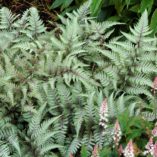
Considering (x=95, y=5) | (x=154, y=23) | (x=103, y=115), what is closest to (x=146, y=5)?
(x=154, y=23)

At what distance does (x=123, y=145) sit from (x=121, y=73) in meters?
0.66

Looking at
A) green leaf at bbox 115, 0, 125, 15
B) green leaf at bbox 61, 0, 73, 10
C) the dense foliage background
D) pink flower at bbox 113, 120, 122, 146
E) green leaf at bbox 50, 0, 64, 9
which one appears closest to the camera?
pink flower at bbox 113, 120, 122, 146

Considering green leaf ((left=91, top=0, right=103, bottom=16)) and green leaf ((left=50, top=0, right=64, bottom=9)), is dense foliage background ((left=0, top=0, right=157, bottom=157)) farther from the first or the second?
green leaf ((left=50, top=0, right=64, bottom=9))

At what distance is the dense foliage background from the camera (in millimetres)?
3424

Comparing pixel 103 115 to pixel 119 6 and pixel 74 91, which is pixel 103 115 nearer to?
pixel 74 91

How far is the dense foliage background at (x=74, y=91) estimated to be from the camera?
3.42m

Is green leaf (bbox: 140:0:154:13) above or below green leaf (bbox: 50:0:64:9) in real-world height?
above

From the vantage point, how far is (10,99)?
11.5 feet

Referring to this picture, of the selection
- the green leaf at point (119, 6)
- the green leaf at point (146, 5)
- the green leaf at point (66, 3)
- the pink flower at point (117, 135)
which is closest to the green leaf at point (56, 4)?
the green leaf at point (66, 3)

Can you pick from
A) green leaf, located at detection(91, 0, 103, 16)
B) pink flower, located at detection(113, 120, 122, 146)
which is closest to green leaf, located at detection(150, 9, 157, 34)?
green leaf, located at detection(91, 0, 103, 16)

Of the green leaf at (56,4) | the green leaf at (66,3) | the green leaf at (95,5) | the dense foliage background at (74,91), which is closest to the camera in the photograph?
the dense foliage background at (74,91)

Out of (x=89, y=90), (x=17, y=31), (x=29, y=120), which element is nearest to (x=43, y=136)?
(x=29, y=120)

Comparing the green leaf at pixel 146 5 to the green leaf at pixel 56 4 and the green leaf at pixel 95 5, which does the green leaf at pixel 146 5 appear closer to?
the green leaf at pixel 95 5

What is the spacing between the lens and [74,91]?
3.68m
